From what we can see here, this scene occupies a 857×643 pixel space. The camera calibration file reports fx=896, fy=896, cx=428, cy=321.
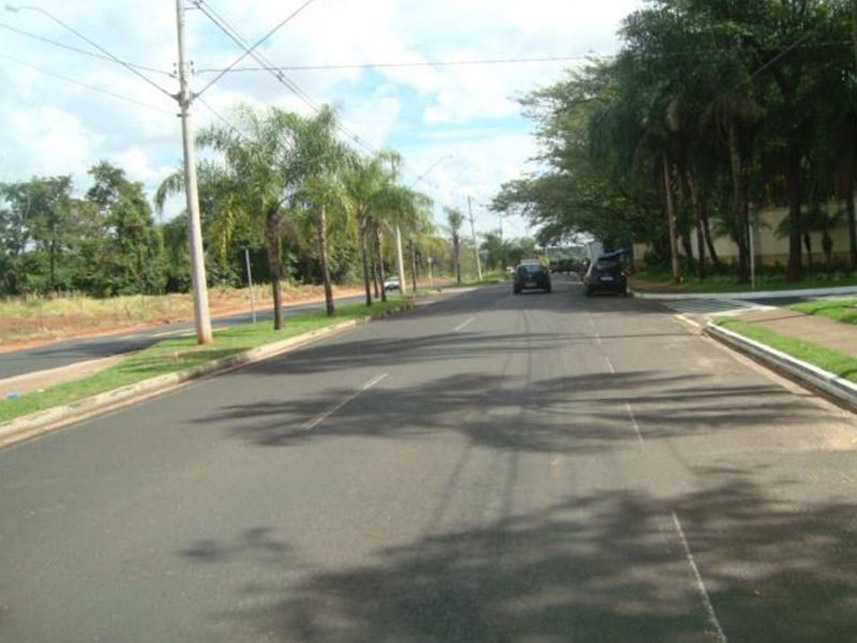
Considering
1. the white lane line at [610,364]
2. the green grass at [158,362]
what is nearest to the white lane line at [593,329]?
the white lane line at [610,364]

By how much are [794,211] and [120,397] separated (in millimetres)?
25012

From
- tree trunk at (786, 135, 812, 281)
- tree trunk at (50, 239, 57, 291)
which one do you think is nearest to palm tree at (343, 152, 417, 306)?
tree trunk at (786, 135, 812, 281)

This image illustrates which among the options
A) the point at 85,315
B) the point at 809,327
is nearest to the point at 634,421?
the point at 809,327

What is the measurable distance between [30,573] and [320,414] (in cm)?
527

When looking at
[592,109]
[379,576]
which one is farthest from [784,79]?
[379,576]

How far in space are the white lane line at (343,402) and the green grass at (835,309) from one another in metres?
8.56

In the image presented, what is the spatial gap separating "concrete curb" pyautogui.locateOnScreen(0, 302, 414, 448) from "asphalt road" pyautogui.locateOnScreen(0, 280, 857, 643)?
2.48 ft

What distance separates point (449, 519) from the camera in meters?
5.96

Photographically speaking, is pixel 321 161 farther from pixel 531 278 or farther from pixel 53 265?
pixel 53 265

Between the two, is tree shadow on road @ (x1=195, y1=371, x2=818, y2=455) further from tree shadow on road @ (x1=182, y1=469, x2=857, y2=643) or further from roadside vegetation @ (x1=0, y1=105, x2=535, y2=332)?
roadside vegetation @ (x1=0, y1=105, x2=535, y2=332)

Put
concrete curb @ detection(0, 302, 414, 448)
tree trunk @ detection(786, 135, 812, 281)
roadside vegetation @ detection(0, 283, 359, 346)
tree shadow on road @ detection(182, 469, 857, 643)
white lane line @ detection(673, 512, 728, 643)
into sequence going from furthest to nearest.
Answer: roadside vegetation @ detection(0, 283, 359, 346), tree trunk @ detection(786, 135, 812, 281), concrete curb @ detection(0, 302, 414, 448), tree shadow on road @ detection(182, 469, 857, 643), white lane line @ detection(673, 512, 728, 643)

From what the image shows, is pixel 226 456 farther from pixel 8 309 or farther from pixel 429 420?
pixel 8 309

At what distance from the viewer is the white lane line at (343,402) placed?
9846 mm

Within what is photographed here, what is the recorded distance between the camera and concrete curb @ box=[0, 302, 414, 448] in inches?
439
